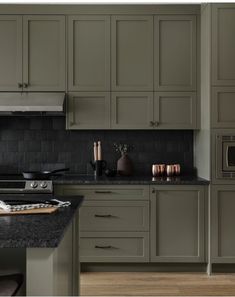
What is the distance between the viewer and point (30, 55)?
434 centimetres

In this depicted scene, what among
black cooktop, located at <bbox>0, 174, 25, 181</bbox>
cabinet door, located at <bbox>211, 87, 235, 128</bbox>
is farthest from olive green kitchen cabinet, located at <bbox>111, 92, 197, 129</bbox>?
black cooktop, located at <bbox>0, 174, 25, 181</bbox>

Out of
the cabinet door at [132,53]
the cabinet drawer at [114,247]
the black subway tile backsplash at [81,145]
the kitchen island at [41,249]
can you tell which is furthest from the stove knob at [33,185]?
the kitchen island at [41,249]

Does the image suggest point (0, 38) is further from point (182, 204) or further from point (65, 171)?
point (182, 204)

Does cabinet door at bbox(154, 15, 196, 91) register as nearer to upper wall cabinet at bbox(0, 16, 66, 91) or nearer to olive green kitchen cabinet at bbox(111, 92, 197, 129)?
olive green kitchen cabinet at bbox(111, 92, 197, 129)

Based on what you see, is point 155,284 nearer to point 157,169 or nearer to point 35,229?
point 157,169

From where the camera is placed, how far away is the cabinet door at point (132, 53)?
435 cm

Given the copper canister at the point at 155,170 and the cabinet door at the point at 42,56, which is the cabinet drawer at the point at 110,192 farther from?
the cabinet door at the point at 42,56

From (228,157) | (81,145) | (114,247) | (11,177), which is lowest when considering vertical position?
(114,247)

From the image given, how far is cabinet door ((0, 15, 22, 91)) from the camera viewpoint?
4.34 metres

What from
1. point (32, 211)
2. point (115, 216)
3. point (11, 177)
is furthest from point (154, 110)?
point (32, 211)

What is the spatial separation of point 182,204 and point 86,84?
1483 millimetres

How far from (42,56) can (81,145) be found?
40.0 inches

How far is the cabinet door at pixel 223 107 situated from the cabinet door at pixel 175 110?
37 centimetres

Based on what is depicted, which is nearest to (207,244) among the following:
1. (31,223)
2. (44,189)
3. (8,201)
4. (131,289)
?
(131,289)
